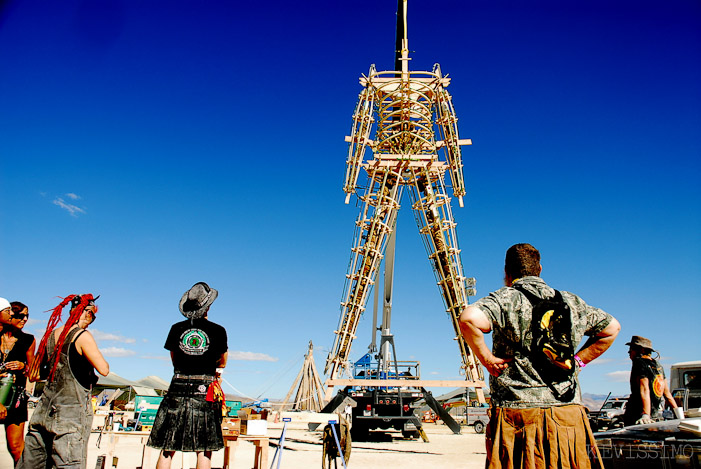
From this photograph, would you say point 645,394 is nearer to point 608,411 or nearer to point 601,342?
point 601,342

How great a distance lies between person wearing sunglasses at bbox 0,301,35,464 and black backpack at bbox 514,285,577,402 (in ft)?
16.8

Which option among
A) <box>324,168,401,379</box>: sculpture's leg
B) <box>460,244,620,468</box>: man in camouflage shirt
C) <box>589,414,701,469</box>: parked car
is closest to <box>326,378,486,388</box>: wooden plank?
<box>324,168,401,379</box>: sculpture's leg

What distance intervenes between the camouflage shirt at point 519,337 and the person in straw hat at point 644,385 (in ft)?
13.7

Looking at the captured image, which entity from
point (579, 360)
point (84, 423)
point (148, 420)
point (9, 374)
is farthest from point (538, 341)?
point (148, 420)

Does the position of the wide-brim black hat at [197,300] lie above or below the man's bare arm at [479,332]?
above

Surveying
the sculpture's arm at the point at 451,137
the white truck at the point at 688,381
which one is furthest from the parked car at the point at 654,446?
the sculpture's arm at the point at 451,137

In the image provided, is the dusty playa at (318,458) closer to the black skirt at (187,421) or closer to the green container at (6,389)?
the green container at (6,389)

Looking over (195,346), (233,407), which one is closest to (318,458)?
(233,407)

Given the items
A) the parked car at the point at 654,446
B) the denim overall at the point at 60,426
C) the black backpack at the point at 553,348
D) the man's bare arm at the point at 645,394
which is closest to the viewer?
the black backpack at the point at 553,348

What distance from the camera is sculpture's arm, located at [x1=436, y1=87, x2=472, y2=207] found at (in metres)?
18.6

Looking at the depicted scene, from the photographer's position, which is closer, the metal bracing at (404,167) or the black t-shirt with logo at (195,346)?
the black t-shirt with logo at (195,346)

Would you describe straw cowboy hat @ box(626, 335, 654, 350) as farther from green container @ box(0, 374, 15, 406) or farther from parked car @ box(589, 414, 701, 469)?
green container @ box(0, 374, 15, 406)

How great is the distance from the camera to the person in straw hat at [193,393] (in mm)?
4785

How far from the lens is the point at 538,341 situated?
314cm
